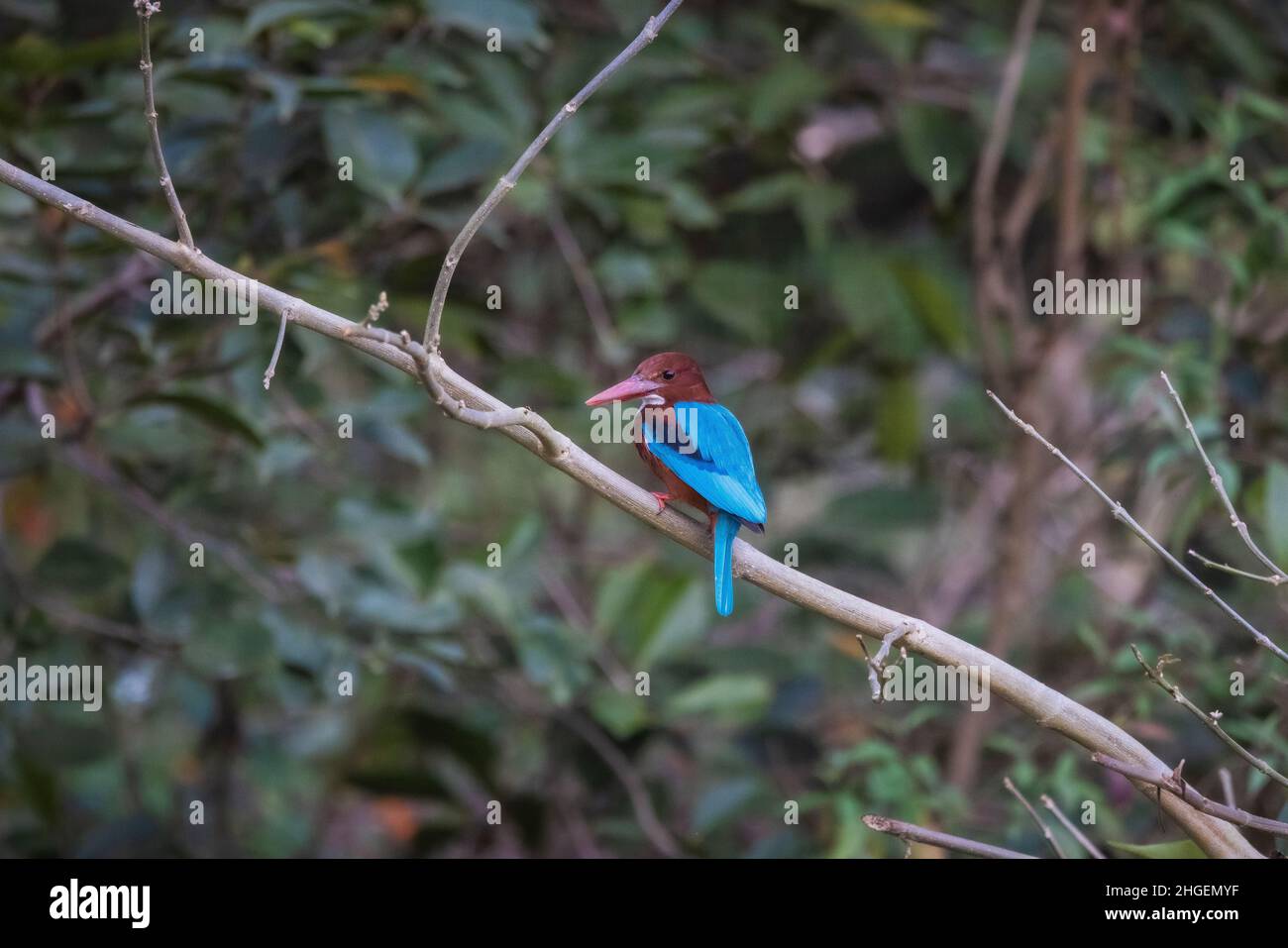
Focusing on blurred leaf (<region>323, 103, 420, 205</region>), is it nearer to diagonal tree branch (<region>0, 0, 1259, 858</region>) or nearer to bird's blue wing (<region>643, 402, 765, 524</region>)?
bird's blue wing (<region>643, 402, 765, 524</region>)

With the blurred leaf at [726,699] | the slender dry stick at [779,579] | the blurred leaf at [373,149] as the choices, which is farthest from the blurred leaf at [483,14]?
the blurred leaf at [726,699]

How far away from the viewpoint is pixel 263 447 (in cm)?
296

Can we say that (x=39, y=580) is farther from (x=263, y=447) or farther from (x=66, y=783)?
(x=66, y=783)

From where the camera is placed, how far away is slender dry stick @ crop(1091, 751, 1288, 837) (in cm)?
164

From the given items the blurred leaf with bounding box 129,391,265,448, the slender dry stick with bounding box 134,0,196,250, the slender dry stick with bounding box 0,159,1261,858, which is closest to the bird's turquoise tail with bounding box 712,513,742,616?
the slender dry stick with bounding box 0,159,1261,858

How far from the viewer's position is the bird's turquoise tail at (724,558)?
6.79ft

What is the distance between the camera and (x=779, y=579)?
1870mm

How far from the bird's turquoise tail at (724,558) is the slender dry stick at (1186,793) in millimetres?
607

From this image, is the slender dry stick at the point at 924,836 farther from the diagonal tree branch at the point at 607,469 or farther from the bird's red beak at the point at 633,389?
the bird's red beak at the point at 633,389

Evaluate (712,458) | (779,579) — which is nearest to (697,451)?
(712,458)

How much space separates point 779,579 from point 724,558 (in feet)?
0.68

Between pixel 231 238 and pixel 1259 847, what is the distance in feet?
8.47

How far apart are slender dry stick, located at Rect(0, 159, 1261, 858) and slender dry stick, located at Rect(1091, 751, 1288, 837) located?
59 millimetres

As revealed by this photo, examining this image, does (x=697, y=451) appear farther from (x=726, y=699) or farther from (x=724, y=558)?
(x=726, y=699)
